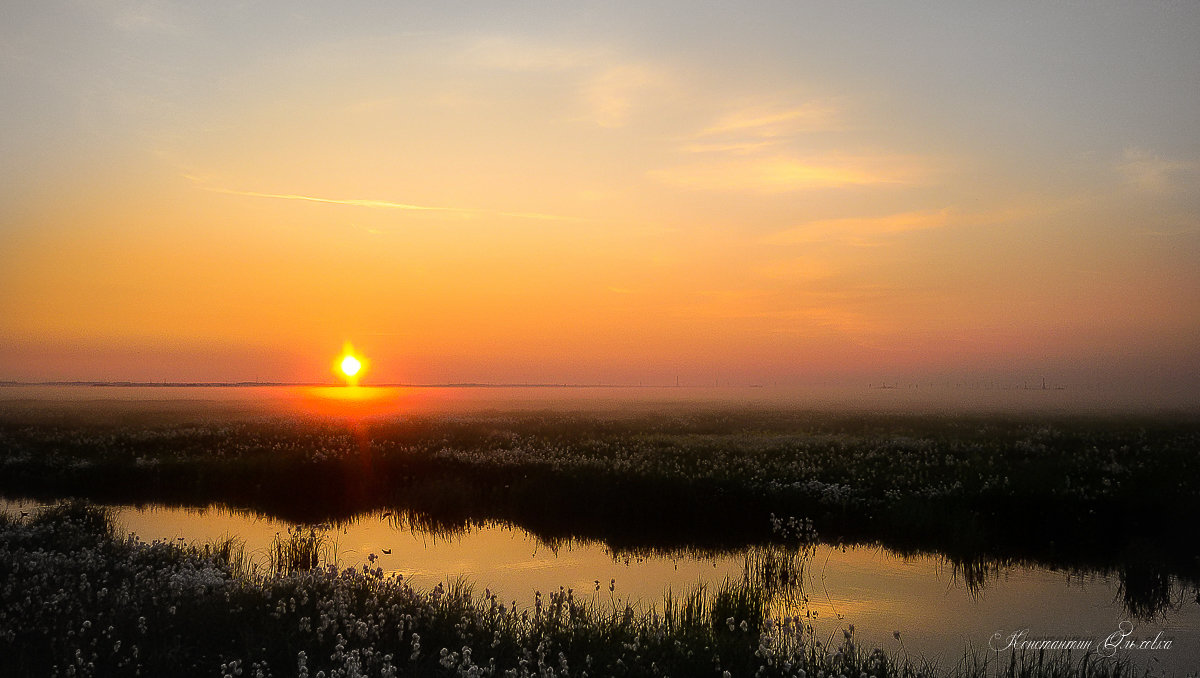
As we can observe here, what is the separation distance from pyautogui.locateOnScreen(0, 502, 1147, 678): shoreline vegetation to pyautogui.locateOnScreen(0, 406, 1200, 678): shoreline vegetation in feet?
0.15

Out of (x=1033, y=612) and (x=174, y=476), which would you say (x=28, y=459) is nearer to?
(x=174, y=476)

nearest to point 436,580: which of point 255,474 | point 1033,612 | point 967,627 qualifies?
point 967,627

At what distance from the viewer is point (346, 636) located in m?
8.45

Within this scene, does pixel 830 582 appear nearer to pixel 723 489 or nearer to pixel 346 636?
pixel 723 489

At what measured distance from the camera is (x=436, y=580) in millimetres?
14477

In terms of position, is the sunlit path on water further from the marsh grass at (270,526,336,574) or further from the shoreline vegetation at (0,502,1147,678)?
the shoreline vegetation at (0,502,1147,678)

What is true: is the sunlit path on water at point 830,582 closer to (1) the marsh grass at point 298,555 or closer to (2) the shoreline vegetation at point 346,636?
(1) the marsh grass at point 298,555

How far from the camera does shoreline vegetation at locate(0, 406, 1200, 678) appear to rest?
823cm

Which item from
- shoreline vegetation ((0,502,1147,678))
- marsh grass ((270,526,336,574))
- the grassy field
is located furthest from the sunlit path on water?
the grassy field

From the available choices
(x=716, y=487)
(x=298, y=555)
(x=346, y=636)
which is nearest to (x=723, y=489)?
(x=716, y=487)

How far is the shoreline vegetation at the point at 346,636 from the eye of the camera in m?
7.61

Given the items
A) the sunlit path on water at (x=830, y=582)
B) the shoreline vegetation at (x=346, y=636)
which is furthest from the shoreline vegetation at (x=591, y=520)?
the sunlit path on water at (x=830, y=582)

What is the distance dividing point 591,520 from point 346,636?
13947 millimetres

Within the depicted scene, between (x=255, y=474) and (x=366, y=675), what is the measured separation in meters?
24.6
